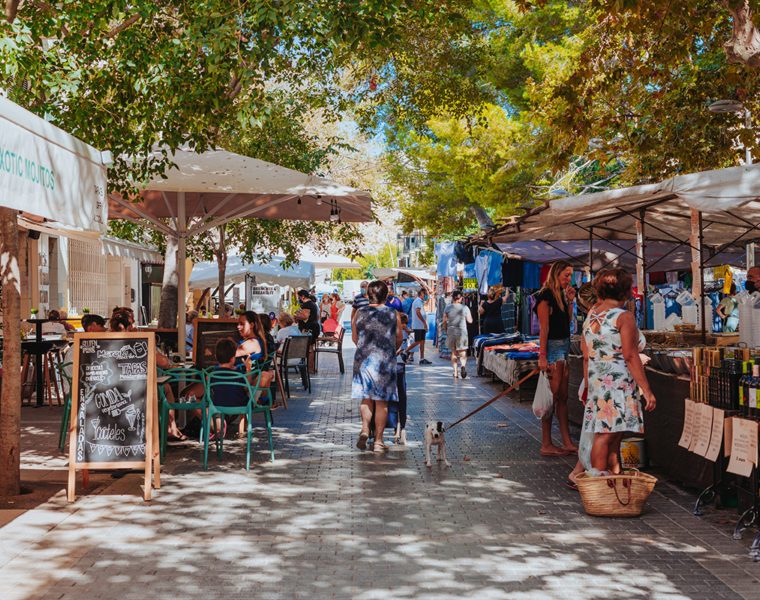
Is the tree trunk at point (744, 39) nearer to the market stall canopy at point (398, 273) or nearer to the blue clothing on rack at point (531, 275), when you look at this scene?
the blue clothing on rack at point (531, 275)

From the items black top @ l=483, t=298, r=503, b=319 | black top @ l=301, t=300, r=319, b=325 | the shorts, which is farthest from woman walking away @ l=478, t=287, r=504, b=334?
black top @ l=301, t=300, r=319, b=325

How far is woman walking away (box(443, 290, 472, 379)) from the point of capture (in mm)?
17828

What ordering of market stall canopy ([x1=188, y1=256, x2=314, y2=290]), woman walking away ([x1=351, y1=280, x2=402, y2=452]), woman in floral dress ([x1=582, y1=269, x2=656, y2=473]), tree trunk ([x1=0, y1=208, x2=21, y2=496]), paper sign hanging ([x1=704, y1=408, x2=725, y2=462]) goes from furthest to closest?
1. market stall canopy ([x1=188, y1=256, x2=314, y2=290])
2. woman walking away ([x1=351, y1=280, x2=402, y2=452])
3. tree trunk ([x1=0, y1=208, x2=21, y2=496])
4. woman in floral dress ([x1=582, y1=269, x2=656, y2=473])
5. paper sign hanging ([x1=704, y1=408, x2=725, y2=462])

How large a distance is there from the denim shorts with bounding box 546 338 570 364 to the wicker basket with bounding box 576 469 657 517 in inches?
91.1

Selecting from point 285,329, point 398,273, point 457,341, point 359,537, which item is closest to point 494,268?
point 457,341

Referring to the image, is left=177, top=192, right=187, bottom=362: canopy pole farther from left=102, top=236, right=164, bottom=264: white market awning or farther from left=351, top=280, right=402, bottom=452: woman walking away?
left=102, top=236, right=164, bottom=264: white market awning

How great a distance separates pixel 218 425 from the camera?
955cm

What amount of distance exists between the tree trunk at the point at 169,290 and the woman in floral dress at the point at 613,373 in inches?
333

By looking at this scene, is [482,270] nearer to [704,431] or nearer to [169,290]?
[169,290]

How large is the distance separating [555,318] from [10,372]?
4958 mm

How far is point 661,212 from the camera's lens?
32.3ft

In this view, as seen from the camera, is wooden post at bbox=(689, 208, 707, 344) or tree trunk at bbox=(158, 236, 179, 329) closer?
wooden post at bbox=(689, 208, 707, 344)

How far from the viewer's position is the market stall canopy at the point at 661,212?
6.48 meters

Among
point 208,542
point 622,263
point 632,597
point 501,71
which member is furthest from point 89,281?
point 632,597
